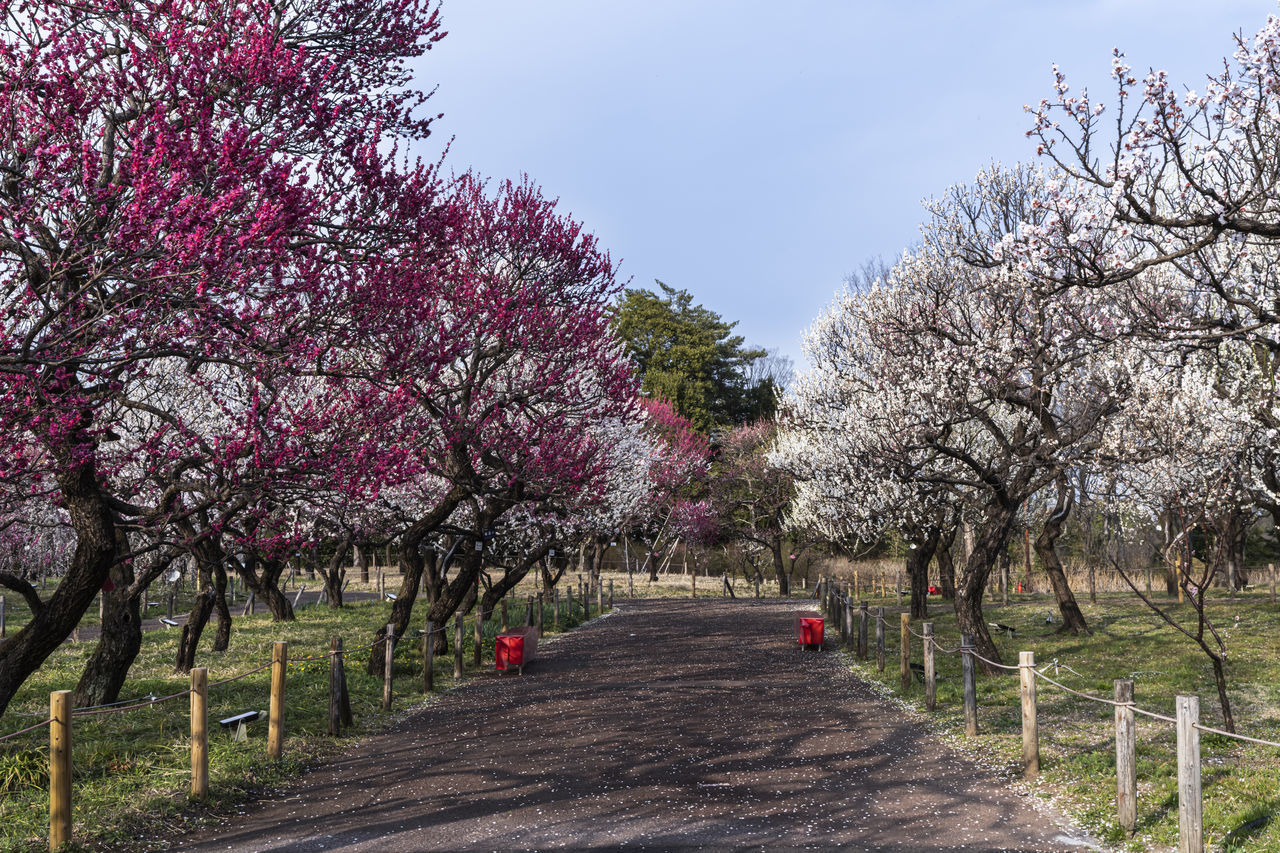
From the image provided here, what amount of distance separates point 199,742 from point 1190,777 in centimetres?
844

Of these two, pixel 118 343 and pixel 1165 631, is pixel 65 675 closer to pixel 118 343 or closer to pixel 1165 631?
pixel 118 343

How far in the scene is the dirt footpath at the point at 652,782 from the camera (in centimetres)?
782

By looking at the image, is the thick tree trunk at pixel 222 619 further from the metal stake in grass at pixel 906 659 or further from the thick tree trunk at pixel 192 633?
the metal stake in grass at pixel 906 659

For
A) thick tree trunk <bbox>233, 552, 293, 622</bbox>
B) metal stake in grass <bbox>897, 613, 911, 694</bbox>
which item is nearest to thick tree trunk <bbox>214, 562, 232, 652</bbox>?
thick tree trunk <bbox>233, 552, 293, 622</bbox>

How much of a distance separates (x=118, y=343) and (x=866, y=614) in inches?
620

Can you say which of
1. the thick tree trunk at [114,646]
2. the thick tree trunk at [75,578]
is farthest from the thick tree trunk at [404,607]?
the thick tree trunk at [75,578]

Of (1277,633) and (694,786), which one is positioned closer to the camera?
(694,786)

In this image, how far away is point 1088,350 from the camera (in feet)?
52.0

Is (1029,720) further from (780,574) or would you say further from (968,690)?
(780,574)

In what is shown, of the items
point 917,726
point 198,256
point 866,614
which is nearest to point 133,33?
point 198,256

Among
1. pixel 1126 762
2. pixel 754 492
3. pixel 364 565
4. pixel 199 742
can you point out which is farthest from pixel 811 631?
pixel 364 565

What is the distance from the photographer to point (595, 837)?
7.76 m

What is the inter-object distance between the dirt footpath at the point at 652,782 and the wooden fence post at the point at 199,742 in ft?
2.12

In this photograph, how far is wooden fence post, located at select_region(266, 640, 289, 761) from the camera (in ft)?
34.8
